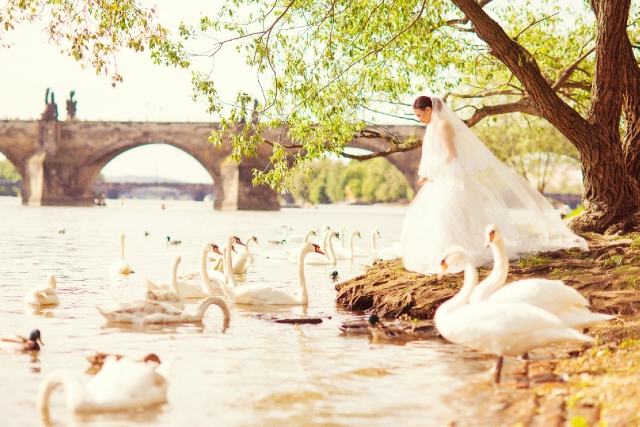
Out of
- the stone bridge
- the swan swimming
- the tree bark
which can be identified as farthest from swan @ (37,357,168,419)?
the stone bridge

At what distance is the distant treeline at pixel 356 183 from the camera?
11019cm

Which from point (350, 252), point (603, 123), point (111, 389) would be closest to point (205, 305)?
point (111, 389)

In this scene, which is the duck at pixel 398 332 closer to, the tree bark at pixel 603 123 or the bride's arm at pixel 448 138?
the bride's arm at pixel 448 138

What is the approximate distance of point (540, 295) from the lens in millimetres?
6332

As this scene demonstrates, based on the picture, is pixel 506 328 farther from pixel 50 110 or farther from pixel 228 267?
pixel 50 110

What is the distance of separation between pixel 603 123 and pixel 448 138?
309 centimetres

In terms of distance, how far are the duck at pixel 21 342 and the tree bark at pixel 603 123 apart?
6.92 metres

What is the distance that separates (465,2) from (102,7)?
458 centimetres

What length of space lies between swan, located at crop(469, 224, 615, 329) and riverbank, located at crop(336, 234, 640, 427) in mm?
378

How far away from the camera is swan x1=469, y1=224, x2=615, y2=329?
632cm

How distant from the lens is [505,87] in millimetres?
15492

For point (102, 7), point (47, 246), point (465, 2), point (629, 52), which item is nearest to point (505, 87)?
point (629, 52)

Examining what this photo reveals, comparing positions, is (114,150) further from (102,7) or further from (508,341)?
(508,341)

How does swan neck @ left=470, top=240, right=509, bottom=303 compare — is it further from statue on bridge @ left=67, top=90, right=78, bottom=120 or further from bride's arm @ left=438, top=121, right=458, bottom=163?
statue on bridge @ left=67, top=90, right=78, bottom=120
